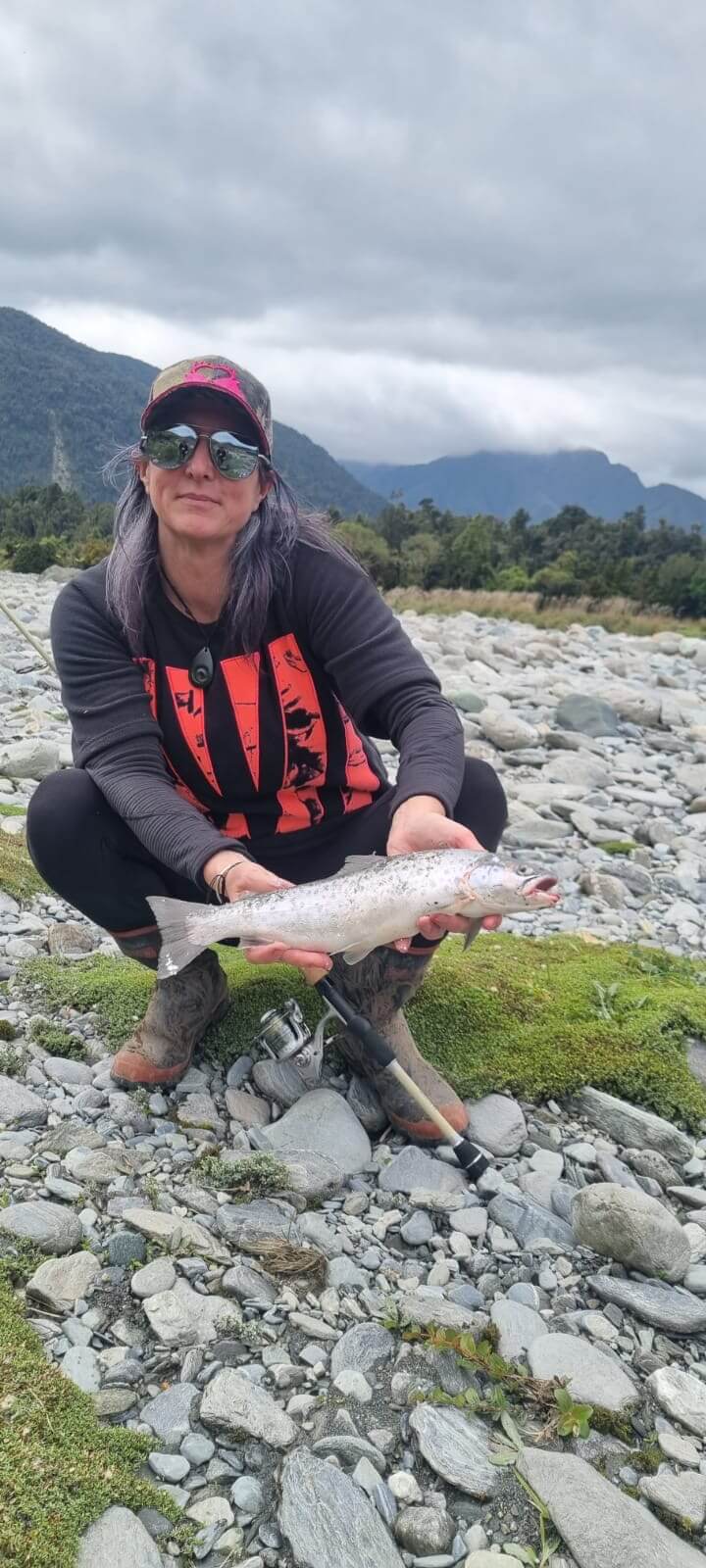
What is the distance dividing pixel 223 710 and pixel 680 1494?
298 cm

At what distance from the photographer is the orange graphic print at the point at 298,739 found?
428cm

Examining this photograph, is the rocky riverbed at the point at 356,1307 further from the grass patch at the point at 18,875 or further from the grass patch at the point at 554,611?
the grass patch at the point at 554,611

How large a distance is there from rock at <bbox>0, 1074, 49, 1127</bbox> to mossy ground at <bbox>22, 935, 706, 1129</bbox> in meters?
0.64

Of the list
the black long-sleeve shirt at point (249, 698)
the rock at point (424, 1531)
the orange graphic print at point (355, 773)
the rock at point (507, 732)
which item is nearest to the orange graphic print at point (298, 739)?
the black long-sleeve shirt at point (249, 698)

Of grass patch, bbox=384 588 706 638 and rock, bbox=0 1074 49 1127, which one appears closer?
rock, bbox=0 1074 49 1127

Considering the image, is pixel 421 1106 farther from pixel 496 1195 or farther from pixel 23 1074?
pixel 23 1074

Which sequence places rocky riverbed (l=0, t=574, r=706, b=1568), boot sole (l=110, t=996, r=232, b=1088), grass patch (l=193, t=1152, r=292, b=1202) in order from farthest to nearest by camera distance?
boot sole (l=110, t=996, r=232, b=1088) → grass patch (l=193, t=1152, r=292, b=1202) → rocky riverbed (l=0, t=574, r=706, b=1568)

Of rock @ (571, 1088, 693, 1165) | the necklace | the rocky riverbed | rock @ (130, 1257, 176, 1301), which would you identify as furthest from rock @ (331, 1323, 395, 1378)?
the necklace

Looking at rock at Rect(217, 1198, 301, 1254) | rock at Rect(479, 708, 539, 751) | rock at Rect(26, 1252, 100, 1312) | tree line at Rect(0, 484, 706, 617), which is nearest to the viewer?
rock at Rect(26, 1252, 100, 1312)

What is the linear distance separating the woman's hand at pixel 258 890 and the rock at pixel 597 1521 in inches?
62.4

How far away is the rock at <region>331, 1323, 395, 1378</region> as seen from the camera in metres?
3.09

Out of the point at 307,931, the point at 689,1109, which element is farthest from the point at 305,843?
the point at 689,1109

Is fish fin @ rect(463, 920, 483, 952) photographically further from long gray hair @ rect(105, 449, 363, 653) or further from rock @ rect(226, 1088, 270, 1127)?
long gray hair @ rect(105, 449, 363, 653)

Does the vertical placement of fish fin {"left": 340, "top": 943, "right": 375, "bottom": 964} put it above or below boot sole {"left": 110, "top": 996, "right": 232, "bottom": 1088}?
above
